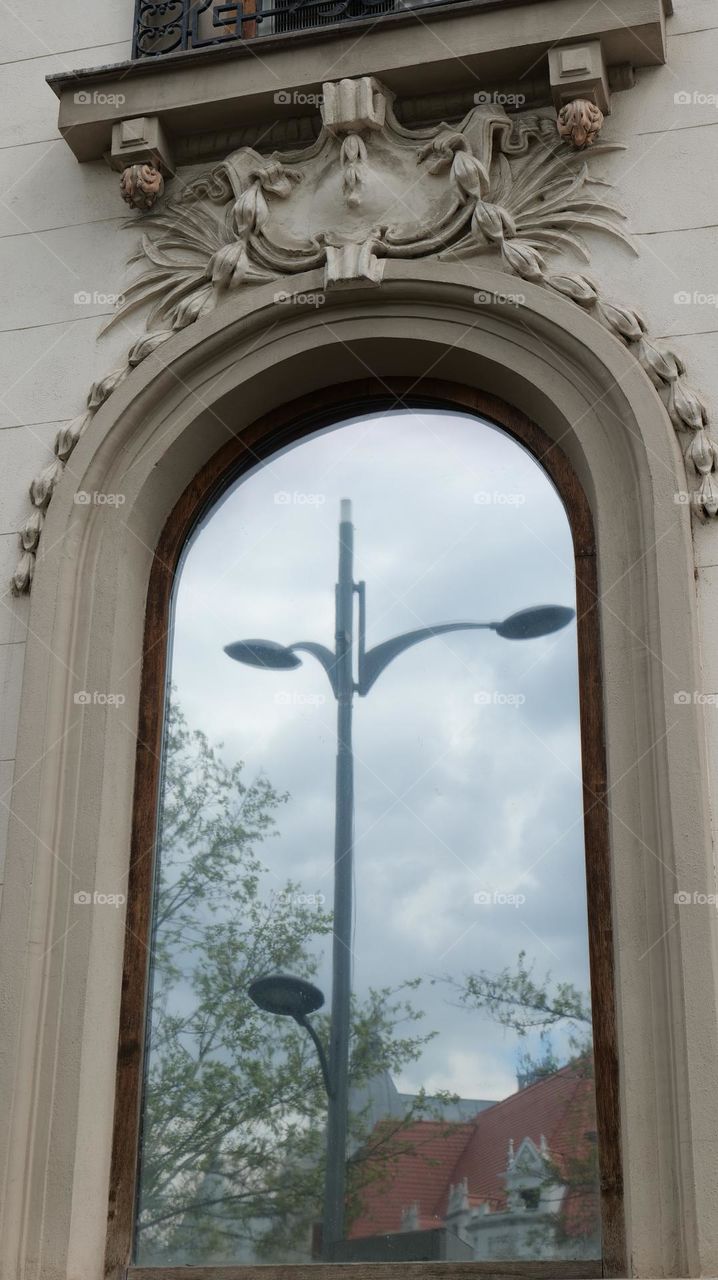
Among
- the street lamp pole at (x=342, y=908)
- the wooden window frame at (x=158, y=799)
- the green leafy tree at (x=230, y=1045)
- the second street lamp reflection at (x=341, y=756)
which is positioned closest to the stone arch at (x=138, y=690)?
the wooden window frame at (x=158, y=799)

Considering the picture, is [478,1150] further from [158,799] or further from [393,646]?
[393,646]

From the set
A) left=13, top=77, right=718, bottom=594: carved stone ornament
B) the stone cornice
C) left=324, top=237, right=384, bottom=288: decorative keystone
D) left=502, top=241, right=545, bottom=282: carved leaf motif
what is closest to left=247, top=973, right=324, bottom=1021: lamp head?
left=13, top=77, right=718, bottom=594: carved stone ornament

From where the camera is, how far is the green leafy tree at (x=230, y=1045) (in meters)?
5.75

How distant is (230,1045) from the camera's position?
19.8ft

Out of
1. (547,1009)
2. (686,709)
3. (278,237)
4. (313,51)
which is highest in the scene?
(313,51)

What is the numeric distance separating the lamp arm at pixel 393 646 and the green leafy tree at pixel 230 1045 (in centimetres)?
56

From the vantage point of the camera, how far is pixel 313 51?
6.95 m

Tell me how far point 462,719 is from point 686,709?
99 cm

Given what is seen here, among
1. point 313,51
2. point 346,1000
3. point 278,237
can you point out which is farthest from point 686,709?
point 313,51

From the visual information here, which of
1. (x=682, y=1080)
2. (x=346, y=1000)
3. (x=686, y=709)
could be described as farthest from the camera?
(x=346, y=1000)

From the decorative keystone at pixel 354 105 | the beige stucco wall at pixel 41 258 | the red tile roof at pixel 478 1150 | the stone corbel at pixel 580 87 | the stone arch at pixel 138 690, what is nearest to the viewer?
the stone arch at pixel 138 690

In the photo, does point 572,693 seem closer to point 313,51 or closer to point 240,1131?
point 240,1131

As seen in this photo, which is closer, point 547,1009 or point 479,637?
point 547,1009

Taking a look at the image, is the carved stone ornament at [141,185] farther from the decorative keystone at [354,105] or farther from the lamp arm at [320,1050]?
the lamp arm at [320,1050]
